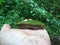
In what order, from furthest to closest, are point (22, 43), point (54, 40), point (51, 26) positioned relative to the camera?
point (51, 26) < point (54, 40) < point (22, 43)

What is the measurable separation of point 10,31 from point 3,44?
0.15m

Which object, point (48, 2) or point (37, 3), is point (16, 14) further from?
point (48, 2)

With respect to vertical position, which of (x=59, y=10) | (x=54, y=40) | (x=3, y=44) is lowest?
(x=54, y=40)

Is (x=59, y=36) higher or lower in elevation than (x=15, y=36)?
lower

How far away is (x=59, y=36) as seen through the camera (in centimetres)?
320

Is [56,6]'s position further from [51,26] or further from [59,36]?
Result: [59,36]

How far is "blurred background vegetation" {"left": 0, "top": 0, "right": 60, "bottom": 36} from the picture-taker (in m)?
3.24

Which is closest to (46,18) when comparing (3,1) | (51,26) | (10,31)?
(51,26)

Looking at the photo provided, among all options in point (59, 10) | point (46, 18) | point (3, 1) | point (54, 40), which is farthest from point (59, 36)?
point (3, 1)

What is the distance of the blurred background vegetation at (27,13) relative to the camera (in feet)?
10.6

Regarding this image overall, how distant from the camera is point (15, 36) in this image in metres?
2.09

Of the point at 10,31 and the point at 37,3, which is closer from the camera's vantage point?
the point at 10,31

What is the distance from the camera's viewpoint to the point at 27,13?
134 inches

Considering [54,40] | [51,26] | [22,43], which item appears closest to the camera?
[22,43]
